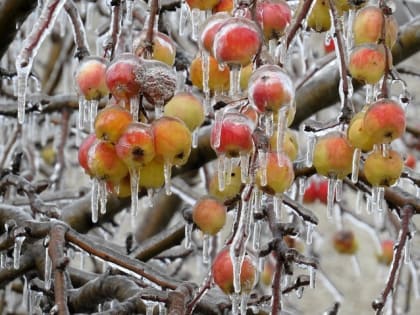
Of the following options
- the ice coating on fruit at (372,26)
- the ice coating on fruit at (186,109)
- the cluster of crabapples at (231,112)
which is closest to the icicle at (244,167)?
the cluster of crabapples at (231,112)

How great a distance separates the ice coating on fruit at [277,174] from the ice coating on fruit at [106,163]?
0.15 metres

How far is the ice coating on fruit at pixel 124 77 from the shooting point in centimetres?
87

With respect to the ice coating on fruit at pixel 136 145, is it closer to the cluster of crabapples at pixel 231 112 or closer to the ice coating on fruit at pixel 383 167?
the cluster of crabapples at pixel 231 112

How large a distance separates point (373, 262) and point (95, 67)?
5.13 metres

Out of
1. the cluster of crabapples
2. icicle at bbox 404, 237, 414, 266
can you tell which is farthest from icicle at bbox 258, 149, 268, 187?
icicle at bbox 404, 237, 414, 266

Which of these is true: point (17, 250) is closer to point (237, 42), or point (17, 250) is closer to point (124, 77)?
point (124, 77)

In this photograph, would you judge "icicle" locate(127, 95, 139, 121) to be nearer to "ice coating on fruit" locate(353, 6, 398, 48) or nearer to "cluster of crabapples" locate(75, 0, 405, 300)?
"cluster of crabapples" locate(75, 0, 405, 300)

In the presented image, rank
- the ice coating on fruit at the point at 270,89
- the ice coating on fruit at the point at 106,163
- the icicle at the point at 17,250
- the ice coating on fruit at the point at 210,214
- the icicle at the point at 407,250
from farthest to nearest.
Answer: the icicle at the point at 407,250, the icicle at the point at 17,250, the ice coating on fruit at the point at 210,214, the ice coating on fruit at the point at 106,163, the ice coating on fruit at the point at 270,89

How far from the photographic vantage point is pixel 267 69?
2.67ft

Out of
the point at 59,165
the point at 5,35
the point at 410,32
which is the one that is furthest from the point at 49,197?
the point at 410,32

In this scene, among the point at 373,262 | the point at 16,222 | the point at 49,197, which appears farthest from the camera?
the point at 373,262

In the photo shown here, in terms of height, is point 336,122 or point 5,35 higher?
point 5,35

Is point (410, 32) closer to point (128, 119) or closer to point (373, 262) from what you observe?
point (128, 119)

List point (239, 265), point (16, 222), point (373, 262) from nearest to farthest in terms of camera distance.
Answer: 1. point (239, 265)
2. point (16, 222)
3. point (373, 262)
